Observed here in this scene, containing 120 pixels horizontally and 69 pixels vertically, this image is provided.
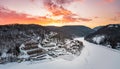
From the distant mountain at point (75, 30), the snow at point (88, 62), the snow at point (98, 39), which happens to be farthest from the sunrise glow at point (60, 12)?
the snow at point (88, 62)

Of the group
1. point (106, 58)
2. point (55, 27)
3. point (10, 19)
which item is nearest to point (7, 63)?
point (10, 19)

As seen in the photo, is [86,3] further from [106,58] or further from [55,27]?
[106,58]

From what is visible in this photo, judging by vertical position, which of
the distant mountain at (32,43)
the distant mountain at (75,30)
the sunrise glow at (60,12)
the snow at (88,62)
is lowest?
the snow at (88,62)

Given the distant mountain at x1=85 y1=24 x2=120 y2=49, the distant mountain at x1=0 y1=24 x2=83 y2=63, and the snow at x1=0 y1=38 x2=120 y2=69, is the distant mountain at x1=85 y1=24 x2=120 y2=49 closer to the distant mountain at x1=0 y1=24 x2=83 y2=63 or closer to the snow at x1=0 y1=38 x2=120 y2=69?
the snow at x1=0 y1=38 x2=120 y2=69

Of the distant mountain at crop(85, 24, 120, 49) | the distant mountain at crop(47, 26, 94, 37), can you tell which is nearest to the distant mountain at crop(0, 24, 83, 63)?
the distant mountain at crop(47, 26, 94, 37)

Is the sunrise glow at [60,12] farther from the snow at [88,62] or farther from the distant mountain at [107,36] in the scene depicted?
the snow at [88,62]

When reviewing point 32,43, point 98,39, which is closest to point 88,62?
point 98,39
